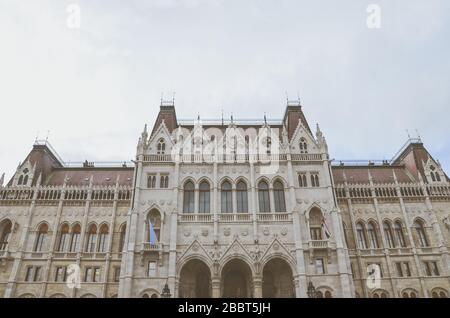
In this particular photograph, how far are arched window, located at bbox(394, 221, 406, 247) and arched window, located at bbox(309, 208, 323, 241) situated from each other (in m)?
10.7

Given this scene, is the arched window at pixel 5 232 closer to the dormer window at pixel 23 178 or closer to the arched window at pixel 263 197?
the dormer window at pixel 23 178

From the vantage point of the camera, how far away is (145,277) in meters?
32.0

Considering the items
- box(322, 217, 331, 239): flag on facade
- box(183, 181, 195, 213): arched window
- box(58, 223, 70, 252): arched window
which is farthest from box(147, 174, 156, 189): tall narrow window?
box(322, 217, 331, 239): flag on facade

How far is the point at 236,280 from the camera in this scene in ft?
115

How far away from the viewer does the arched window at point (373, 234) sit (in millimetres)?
38391

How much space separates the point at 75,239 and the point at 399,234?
3814cm

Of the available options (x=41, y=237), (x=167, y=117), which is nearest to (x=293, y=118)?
(x=167, y=117)

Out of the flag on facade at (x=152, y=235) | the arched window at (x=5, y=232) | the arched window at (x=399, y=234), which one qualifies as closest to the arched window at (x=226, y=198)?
the flag on facade at (x=152, y=235)

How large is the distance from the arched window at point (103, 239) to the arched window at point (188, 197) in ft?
35.0

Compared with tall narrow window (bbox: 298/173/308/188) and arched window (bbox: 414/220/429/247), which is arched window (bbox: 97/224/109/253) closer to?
tall narrow window (bbox: 298/173/308/188)

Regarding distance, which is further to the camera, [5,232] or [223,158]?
[5,232]

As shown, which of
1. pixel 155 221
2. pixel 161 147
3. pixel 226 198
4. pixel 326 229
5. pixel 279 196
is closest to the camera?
pixel 326 229

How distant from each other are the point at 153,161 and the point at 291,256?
18321 mm

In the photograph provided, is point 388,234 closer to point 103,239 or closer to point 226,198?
point 226,198
